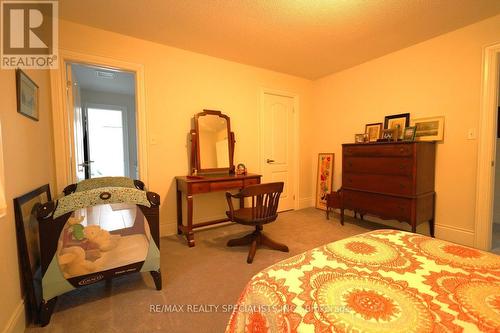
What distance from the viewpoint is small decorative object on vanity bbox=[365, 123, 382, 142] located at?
3.36 meters

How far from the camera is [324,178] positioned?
4.18 meters

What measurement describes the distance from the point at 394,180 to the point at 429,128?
0.85 meters

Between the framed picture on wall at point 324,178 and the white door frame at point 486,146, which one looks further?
the framed picture on wall at point 324,178

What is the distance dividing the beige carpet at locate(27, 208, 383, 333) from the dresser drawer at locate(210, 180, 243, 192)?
0.66 meters

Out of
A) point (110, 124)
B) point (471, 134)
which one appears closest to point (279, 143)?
point (471, 134)

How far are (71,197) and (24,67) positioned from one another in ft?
3.69

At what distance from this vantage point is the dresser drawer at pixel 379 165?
262cm

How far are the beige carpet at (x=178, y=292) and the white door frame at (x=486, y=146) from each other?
1.40m

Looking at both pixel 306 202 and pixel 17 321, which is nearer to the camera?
pixel 17 321

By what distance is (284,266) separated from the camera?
3.04 ft

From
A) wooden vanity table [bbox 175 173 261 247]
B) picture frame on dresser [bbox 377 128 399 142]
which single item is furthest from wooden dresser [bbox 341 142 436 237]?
wooden vanity table [bbox 175 173 261 247]

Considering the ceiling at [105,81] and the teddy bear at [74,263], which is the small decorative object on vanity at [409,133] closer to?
the teddy bear at [74,263]

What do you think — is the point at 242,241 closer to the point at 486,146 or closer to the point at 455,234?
the point at 455,234

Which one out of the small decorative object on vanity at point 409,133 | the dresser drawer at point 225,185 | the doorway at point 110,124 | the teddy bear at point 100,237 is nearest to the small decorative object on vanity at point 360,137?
the small decorative object on vanity at point 409,133
